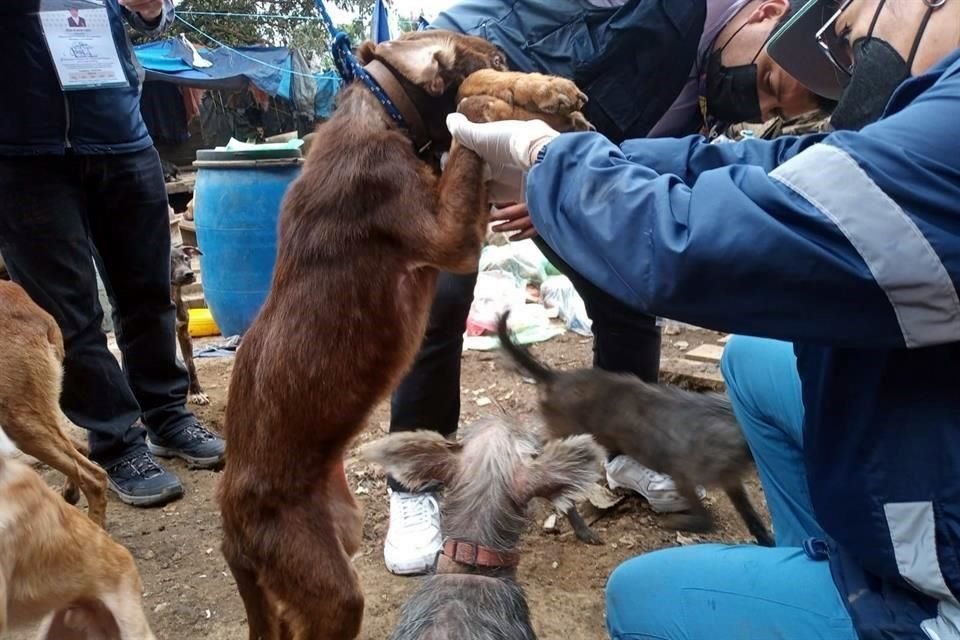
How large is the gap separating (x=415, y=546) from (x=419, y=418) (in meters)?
0.55

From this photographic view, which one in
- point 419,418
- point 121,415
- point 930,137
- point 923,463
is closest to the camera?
point 930,137

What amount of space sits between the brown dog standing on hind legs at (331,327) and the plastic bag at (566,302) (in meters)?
3.59

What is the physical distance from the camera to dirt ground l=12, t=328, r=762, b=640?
10.0 ft

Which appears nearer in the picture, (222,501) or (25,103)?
(222,501)

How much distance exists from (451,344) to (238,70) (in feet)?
49.4

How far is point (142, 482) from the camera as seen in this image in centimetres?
400

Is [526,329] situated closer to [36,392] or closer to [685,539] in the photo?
[685,539]

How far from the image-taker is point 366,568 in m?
3.38

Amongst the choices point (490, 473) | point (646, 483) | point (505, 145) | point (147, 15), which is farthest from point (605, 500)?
point (147, 15)

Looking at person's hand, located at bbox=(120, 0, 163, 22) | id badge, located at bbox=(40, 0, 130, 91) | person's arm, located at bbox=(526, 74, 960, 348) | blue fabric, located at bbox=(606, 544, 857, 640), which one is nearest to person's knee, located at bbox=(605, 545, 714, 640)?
blue fabric, located at bbox=(606, 544, 857, 640)

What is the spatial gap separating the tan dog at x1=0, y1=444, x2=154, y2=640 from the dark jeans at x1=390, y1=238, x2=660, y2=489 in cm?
121

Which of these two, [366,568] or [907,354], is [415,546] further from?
[907,354]

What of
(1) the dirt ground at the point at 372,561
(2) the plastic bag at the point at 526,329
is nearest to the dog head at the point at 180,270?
(1) the dirt ground at the point at 372,561

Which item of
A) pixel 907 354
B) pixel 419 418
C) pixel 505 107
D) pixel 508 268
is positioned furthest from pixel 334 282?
pixel 508 268
